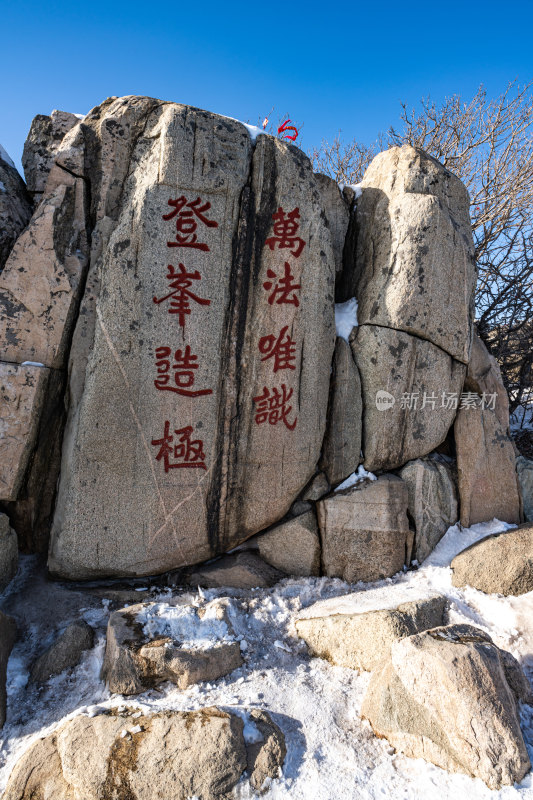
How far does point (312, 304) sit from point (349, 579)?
2.65m

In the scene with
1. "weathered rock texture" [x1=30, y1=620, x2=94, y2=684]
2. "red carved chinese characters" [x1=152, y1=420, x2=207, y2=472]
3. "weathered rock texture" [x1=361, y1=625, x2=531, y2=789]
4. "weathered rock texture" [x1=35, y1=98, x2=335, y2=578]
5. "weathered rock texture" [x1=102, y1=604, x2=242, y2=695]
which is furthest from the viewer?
"red carved chinese characters" [x1=152, y1=420, x2=207, y2=472]

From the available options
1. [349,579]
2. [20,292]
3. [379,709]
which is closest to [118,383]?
[20,292]

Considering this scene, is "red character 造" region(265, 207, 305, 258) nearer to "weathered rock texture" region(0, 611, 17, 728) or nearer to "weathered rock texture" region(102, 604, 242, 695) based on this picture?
"weathered rock texture" region(102, 604, 242, 695)

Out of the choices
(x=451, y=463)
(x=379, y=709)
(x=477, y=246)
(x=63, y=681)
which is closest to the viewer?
(x=379, y=709)

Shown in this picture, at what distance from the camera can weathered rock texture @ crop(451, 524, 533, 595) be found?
4297mm

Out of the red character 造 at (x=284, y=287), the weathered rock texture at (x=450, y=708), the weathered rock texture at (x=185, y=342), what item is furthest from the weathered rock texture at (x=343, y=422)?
the weathered rock texture at (x=450, y=708)

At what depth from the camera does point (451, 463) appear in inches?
211

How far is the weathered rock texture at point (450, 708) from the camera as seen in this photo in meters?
2.68

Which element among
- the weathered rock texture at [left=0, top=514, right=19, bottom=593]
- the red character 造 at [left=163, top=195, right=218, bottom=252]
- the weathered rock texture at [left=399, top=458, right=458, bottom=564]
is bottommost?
the weathered rock texture at [left=0, top=514, right=19, bottom=593]

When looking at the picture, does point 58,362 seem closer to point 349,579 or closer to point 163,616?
point 163,616

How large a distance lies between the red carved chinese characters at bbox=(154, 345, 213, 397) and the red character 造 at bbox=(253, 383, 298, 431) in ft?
1.70

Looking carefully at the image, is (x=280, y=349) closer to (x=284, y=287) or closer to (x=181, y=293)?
(x=284, y=287)

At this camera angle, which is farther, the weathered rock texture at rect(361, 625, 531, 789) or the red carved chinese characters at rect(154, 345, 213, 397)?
the red carved chinese characters at rect(154, 345, 213, 397)

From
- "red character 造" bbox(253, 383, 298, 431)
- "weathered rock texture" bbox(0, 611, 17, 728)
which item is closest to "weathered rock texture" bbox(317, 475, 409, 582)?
"red character 造" bbox(253, 383, 298, 431)
